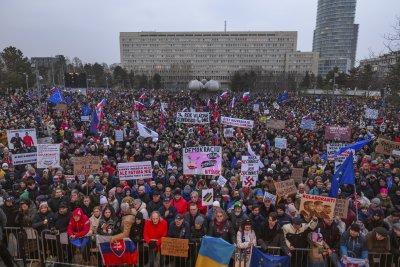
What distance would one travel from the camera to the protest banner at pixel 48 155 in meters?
10.2

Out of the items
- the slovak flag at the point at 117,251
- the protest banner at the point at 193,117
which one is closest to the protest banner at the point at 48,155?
the slovak flag at the point at 117,251

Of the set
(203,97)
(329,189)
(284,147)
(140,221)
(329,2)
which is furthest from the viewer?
(329,2)

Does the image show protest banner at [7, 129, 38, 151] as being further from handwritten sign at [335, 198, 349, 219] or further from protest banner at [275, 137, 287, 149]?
handwritten sign at [335, 198, 349, 219]

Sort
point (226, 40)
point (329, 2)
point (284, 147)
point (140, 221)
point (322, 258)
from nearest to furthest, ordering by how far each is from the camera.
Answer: point (322, 258) < point (140, 221) < point (284, 147) < point (226, 40) < point (329, 2)

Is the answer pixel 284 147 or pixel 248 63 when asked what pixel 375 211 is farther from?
pixel 248 63

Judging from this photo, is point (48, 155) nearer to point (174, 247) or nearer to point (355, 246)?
point (174, 247)

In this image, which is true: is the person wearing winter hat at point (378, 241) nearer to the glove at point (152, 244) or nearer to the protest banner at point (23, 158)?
the glove at point (152, 244)

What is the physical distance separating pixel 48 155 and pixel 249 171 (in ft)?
21.3

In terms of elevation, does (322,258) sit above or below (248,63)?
below

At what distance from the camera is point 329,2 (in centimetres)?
17212

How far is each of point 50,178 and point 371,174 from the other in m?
9.68

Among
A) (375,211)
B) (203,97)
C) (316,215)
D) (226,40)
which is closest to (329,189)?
(375,211)

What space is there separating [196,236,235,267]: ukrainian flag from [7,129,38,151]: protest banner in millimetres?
10546

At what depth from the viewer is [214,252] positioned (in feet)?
17.6
